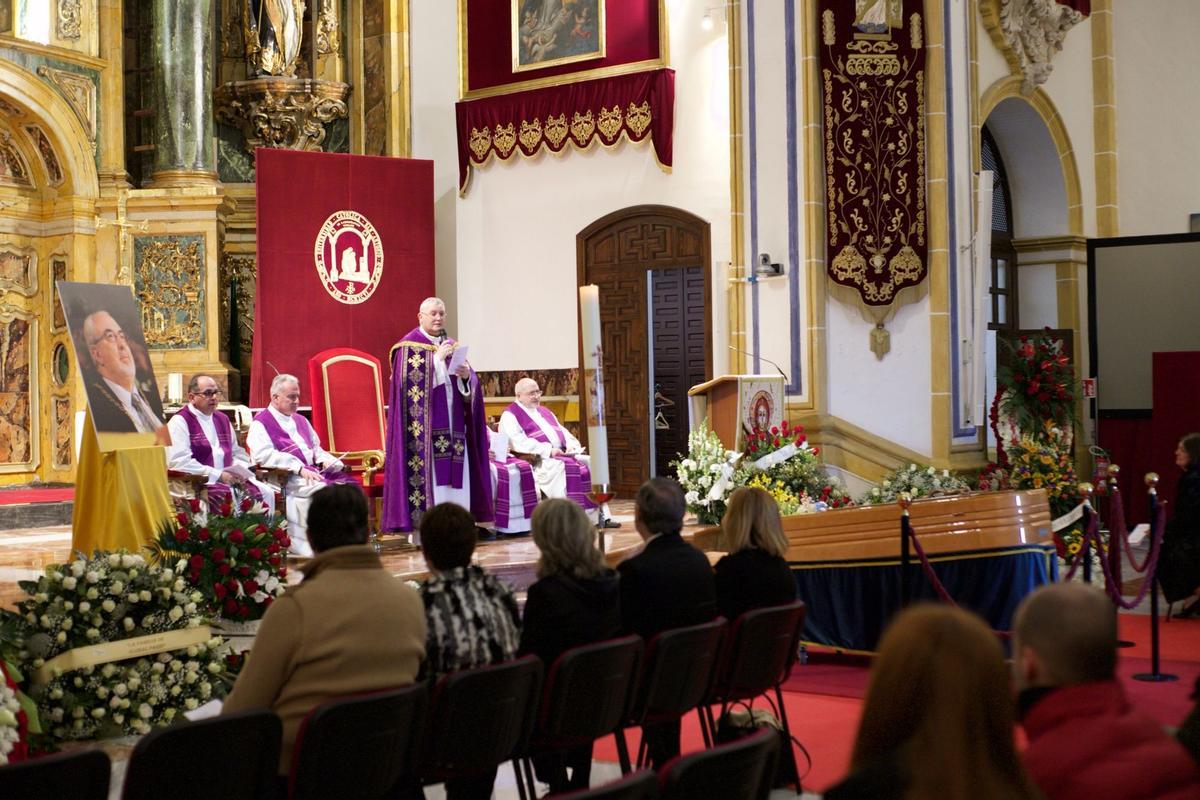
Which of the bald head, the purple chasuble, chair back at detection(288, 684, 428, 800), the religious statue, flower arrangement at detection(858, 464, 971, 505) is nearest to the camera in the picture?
Answer: the bald head

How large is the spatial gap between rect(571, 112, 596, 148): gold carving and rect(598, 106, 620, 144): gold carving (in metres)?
0.10

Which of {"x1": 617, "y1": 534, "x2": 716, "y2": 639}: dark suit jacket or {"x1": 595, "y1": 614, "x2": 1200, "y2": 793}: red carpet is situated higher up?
{"x1": 617, "y1": 534, "x2": 716, "y2": 639}: dark suit jacket

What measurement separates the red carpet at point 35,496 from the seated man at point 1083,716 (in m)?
10.5

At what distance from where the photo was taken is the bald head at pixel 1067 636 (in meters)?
2.18

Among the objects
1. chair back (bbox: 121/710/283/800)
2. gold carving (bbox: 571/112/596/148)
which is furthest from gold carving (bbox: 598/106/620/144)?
chair back (bbox: 121/710/283/800)

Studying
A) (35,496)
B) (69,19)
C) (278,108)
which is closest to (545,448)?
(35,496)

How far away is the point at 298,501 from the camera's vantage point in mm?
9031

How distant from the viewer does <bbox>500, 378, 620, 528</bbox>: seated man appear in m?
10.6

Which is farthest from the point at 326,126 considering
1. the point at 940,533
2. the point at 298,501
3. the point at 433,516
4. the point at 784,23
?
the point at 433,516

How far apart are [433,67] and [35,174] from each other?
12.8 ft

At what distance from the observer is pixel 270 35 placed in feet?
43.6

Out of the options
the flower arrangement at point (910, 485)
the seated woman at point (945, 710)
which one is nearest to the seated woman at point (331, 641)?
the seated woman at point (945, 710)

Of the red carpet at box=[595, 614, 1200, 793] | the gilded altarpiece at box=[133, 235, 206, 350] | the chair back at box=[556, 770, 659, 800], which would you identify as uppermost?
the gilded altarpiece at box=[133, 235, 206, 350]

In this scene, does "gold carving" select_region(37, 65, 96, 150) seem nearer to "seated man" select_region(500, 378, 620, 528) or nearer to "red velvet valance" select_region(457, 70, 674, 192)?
"red velvet valance" select_region(457, 70, 674, 192)
